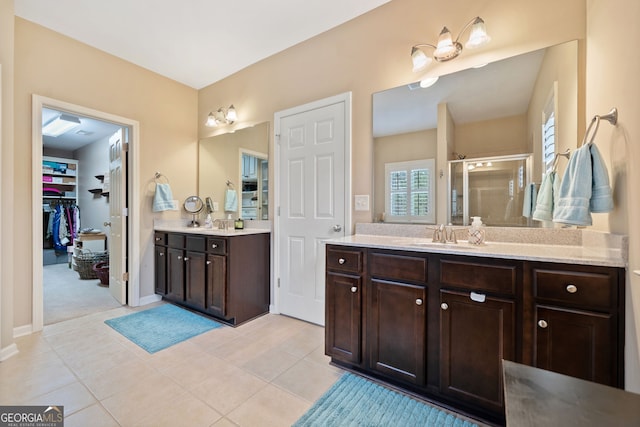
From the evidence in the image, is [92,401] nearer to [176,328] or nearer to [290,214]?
[176,328]

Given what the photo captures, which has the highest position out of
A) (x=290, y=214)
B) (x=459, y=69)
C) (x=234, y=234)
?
(x=459, y=69)

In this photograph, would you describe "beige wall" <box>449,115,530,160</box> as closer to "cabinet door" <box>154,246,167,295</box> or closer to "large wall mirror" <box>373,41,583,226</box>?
"large wall mirror" <box>373,41,583,226</box>

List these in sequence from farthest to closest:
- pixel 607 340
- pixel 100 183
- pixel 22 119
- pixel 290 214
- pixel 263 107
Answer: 1. pixel 100 183
2. pixel 263 107
3. pixel 290 214
4. pixel 22 119
5. pixel 607 340

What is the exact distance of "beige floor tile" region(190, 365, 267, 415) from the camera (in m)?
1.55

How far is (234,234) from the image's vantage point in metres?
2.61

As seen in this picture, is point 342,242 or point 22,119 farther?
point 22,119

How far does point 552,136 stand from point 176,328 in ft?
10.6

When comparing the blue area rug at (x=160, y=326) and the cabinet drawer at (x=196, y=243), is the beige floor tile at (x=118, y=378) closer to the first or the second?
the blue area rug at (x=160, y=326)

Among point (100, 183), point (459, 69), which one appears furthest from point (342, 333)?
point (100, 183)

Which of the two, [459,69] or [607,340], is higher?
[459,69]

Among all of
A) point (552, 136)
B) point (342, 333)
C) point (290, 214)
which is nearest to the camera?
point (552, 136)

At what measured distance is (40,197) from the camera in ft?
8.13

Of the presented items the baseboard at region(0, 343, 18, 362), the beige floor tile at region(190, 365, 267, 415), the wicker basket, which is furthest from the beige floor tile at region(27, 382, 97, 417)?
the wicker basket

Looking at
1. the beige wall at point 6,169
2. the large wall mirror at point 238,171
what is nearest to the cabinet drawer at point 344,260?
the large wall mirror at point 238,171
